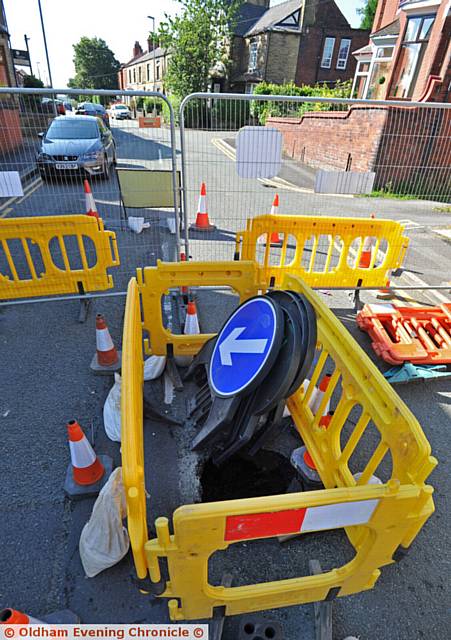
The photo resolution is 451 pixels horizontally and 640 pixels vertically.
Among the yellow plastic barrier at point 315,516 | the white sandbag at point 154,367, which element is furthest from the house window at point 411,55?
the yellow plastic barrier at point 315,516

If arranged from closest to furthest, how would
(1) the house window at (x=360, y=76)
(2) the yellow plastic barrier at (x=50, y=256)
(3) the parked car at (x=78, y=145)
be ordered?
(2) the yellow plastic barrier at (x=50, y=256), (3) the parked car at (x=78, y=145), (1) the house window at (x=360, y=76)

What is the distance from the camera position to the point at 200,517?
1440 millimetres

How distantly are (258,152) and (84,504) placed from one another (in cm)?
415

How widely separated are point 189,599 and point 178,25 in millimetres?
41110

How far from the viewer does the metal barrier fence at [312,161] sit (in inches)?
181

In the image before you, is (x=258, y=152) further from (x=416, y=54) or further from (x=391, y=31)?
(x=391, y=31)

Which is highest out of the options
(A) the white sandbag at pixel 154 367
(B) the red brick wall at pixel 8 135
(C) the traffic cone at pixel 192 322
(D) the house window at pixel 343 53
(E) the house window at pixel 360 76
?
(D) the house window at pixel 343 53

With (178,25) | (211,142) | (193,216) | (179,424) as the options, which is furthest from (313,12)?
(179,424)

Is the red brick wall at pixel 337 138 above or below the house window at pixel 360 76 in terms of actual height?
below

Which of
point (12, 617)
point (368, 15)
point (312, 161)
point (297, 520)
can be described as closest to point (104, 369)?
point (12, 617)

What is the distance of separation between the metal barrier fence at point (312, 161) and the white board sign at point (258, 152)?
1cm

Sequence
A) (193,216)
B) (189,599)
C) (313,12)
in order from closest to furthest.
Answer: (189,599), (193,216), (313,12)

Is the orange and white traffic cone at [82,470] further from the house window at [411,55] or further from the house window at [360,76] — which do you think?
the house window at [360,76]

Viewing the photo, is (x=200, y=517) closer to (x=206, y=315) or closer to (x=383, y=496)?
(x=383, y=496)
